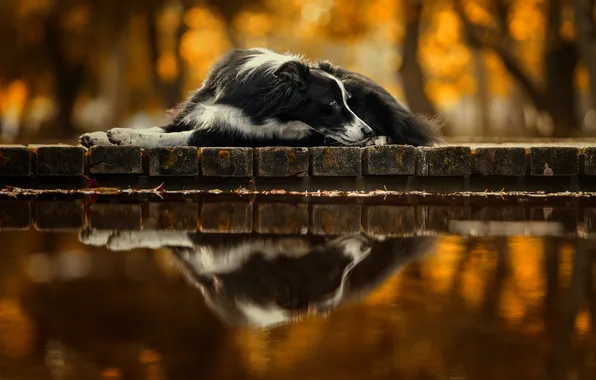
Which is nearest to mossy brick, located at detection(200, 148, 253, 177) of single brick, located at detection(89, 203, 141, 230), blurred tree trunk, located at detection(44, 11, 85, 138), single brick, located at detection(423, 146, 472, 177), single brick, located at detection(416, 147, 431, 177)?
single brick, located at detection(89, 203, 141, 230)

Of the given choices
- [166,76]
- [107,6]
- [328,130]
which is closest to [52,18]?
[107,6]

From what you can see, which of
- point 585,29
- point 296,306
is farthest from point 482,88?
point 296,306

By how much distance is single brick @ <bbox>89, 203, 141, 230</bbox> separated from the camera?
5547mm

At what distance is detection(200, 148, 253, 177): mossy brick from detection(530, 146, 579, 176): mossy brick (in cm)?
235

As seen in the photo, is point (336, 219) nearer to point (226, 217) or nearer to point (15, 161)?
point (226, 217)

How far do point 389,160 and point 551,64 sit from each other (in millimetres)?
16514

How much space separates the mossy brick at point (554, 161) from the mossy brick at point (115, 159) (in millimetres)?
3242

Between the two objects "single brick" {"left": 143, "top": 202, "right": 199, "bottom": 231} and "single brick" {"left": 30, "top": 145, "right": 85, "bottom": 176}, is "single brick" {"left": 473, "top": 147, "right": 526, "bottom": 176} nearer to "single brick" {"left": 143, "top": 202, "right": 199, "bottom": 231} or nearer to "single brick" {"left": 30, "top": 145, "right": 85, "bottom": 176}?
"single brick" {"left": 143, "top": 202, "right": 199, "bottom": 231}

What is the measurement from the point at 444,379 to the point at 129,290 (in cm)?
153

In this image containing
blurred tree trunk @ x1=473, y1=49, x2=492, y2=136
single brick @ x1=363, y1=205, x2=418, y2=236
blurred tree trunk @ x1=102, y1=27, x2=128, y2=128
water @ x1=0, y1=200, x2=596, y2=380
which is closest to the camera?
water @ x1=0, y1=200, x2=596, y2=380

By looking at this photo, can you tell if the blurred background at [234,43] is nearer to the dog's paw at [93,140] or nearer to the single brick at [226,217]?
the dog's paw at [93,140]

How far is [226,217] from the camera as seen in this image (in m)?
5.97

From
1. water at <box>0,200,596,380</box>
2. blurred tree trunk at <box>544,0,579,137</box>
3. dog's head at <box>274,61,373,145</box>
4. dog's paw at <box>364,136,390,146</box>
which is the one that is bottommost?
water at <box>0,200,596,380</box>

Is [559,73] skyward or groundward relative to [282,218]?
skyward
